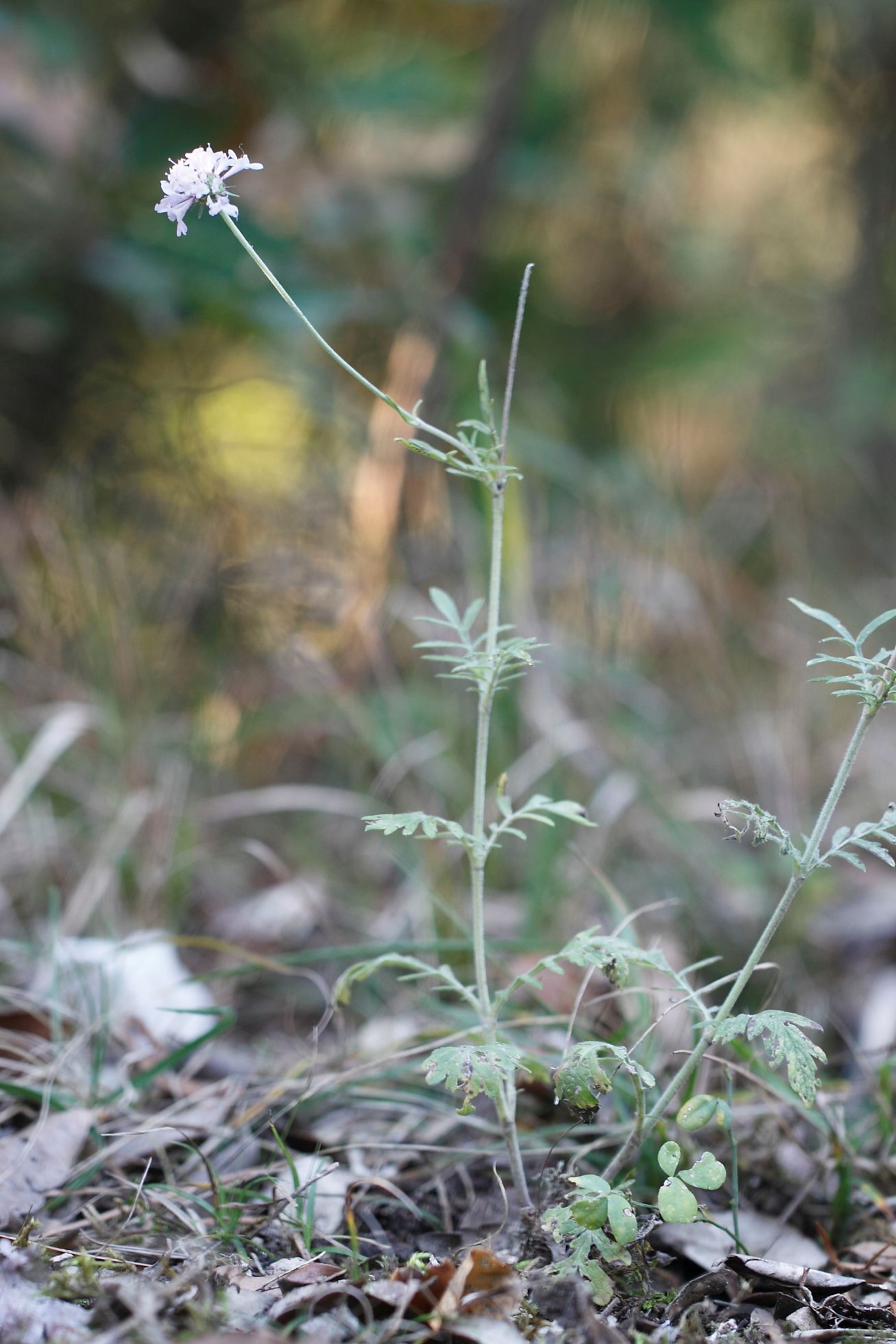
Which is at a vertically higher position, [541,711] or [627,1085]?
[541,711]

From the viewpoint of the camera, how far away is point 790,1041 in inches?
33.6

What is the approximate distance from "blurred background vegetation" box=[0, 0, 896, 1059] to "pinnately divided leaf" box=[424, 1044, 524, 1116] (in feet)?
1.81

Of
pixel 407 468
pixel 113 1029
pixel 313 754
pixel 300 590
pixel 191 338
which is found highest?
pixel 191 338

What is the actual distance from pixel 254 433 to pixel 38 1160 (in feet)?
11.4

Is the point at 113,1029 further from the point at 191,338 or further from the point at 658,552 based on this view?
the point at 191,338

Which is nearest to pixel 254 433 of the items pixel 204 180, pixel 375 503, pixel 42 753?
pixel 375 503

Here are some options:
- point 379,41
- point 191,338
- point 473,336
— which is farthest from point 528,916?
point 379,41

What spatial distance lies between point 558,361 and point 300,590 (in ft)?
5.39

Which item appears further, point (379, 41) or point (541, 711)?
point (379, 41)

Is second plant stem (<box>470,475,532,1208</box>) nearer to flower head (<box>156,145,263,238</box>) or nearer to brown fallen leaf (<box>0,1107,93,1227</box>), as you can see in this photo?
flower head (<box>156,145,263,238</box>)

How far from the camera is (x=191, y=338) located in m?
3.44

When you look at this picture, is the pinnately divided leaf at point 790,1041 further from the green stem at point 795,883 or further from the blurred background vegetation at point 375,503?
the blurred background vegetation at point 375,503

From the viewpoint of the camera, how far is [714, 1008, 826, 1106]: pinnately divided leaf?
833 mm

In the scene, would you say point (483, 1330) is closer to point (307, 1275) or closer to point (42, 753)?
point (307, 1275)
